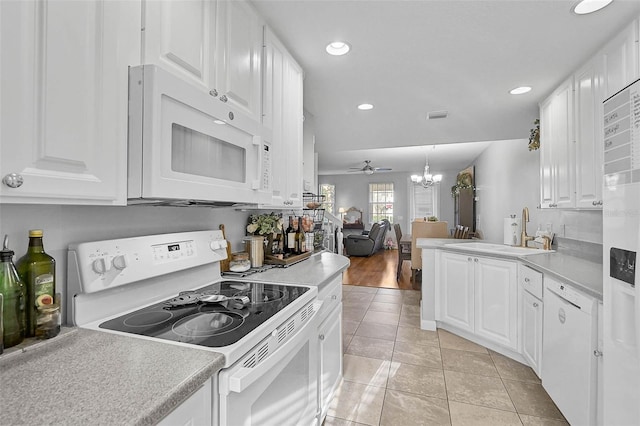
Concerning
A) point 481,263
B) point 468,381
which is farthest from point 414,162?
point 468,381

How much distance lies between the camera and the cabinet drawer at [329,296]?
66.5 inches

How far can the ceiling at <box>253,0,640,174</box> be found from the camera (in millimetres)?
1599

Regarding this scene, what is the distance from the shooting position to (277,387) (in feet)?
3.65

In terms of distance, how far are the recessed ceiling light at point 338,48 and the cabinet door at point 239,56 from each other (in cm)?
48

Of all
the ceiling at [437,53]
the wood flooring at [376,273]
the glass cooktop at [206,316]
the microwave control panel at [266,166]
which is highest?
the ceiling at [437,53]

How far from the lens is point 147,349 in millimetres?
822

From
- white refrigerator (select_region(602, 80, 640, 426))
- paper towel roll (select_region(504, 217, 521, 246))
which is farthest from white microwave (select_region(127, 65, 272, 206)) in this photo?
paper towel roll (select_region(504, 217, 521, 246))

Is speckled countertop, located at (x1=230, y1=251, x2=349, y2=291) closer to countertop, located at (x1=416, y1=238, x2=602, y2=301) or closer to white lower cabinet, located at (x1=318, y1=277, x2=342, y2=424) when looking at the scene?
white lower cabinet, located at (x1=318, y1=277, x2=342, y2=424)

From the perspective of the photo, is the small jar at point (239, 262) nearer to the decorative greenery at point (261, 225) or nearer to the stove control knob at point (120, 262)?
the decorative greenery at point (261, 225)

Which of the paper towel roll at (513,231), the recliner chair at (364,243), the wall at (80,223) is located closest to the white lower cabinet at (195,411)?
the wall at (80,223)

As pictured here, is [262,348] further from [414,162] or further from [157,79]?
[414,162]

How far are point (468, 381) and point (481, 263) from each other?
1.00m

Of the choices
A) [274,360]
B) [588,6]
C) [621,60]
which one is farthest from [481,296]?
[274,360]

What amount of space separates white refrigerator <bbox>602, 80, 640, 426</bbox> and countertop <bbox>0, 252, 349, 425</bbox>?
1.41 metres
